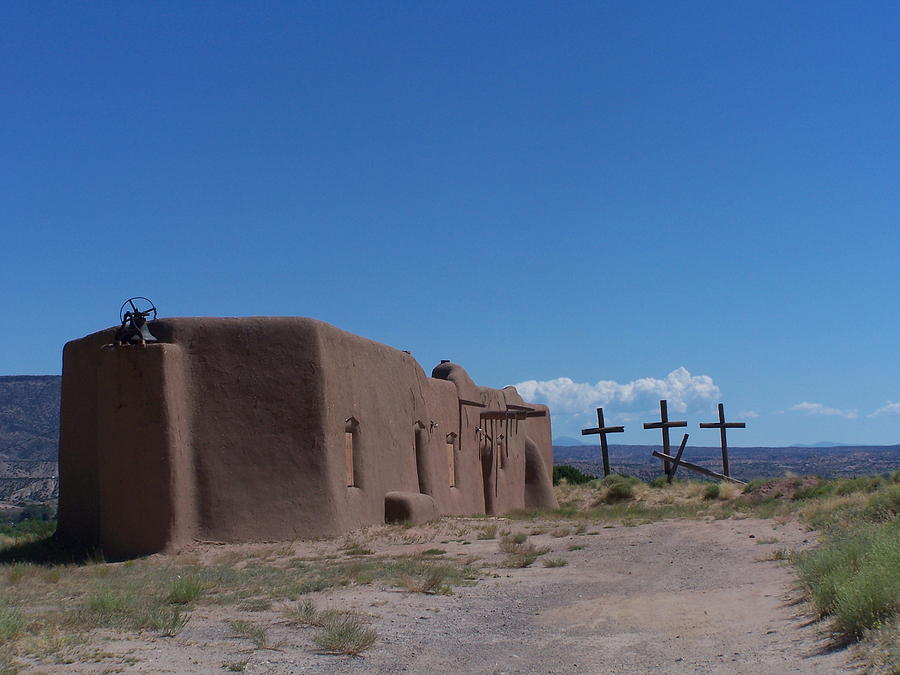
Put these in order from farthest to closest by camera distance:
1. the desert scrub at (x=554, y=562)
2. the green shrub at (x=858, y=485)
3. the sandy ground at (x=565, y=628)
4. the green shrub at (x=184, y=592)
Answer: the green shrub at (x=858, y=485), the desert scrub at (x=554, y=562), the green shrub at (x=184, y=592), the sandy ground at (x=565, y=628)

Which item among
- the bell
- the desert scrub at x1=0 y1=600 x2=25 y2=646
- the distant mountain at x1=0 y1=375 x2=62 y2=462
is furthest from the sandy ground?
the distant mountain at x1=0 y1=375 x2=62 y2=462

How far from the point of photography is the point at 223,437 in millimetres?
15906

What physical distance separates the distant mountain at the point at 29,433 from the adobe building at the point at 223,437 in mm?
50494

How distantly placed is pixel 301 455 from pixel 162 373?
9.02 ft

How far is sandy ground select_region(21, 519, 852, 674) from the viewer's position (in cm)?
739

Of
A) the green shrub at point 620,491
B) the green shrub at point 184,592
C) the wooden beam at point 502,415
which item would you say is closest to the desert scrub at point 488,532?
the green shrub at point 184,592

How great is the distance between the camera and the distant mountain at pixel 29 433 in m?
65.7

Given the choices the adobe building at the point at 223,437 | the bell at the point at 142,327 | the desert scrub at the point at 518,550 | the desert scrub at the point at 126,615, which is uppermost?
the bell at the point at 142,327

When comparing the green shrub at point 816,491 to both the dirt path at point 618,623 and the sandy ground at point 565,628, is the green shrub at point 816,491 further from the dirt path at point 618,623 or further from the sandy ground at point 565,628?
the sandy ground at point 565,628

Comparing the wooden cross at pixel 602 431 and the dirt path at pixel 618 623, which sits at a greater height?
the wooden cross at pixel 602 431

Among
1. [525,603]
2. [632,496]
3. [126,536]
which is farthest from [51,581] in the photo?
[632,496]

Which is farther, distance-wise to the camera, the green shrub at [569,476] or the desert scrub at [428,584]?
the green shrub at [569,476]

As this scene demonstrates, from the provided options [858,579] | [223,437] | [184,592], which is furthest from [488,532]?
[858,579]

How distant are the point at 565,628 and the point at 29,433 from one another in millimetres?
79805
